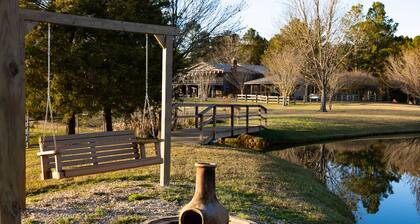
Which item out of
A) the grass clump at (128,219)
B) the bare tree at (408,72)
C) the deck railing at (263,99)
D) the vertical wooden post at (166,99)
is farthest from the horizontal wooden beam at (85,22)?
the bare tree at (408,72)

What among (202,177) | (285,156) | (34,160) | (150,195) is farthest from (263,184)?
(285,156)

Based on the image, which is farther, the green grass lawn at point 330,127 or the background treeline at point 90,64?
the green grass lawn at point 330,127

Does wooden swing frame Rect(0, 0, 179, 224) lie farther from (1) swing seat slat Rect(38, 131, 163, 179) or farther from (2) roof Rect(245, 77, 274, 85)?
(2) roof Rect(245, 77, 274, 85)

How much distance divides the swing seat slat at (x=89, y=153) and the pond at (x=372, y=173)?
5333 mm

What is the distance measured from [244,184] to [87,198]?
3.06 meters

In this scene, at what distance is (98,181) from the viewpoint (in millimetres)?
8641

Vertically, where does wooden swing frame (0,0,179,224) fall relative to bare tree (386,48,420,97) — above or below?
below

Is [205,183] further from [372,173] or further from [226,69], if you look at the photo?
[226,69]

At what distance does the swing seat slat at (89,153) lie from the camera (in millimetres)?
6703

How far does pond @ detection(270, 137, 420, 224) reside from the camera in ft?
36.1

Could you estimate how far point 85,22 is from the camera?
6781 millimetres

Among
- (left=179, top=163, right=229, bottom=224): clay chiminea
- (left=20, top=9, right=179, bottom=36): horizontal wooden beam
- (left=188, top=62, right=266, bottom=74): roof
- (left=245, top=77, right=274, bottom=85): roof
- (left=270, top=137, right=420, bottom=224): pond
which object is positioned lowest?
(left=270, top=137, right=420, bottom=224): pond

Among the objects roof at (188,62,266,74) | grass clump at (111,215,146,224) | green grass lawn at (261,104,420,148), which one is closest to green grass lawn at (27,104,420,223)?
grass clump at (111,215,146,224)

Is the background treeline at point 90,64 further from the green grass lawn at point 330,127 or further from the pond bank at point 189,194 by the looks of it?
the green grass lawn at point 330,127
